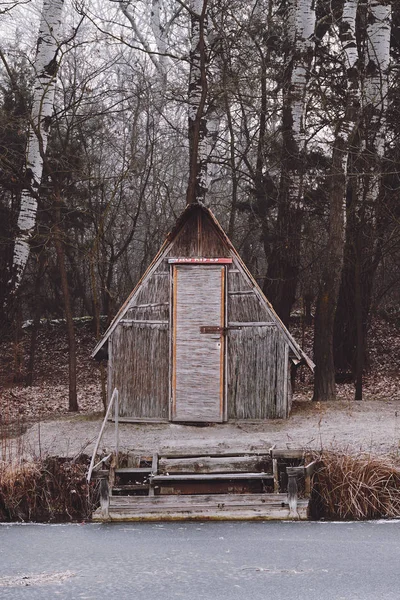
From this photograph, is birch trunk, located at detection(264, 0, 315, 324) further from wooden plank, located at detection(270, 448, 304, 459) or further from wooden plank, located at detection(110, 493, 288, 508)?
wooden plank, located at detection(110, 493, 288, 508)

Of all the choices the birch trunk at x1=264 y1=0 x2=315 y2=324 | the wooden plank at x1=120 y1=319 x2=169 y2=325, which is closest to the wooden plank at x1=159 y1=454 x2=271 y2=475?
the wooden plank at x1=120 y1=319 x2=169 y2=325

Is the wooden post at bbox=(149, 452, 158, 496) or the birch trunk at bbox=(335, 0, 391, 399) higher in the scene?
the birch trunk at bbox=(335, 0, 391, 399)

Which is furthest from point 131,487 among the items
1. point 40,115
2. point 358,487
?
point 40,115

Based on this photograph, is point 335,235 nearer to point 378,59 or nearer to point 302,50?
point 302,50

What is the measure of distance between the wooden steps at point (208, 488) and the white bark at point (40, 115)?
22.0 feet

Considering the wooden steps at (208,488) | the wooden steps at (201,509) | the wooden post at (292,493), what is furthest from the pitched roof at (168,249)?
the wooden steps at (201,509)

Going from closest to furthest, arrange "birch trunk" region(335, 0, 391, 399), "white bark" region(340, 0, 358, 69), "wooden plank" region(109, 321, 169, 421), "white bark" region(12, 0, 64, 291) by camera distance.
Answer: "wooden plank" region(109, 321, 169, 421), "white bark" region(340, 0, 358, 69), "white bark" region(12, 0, 64, 291), "birch trunk" region(335, 0, 391, 399)

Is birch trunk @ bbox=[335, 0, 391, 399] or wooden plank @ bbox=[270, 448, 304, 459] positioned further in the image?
birch trunk @ bbox=[335, 0, 391, 399]

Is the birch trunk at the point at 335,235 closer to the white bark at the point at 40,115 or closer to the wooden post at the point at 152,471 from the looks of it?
the white bark at the point at 40,115

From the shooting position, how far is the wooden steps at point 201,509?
42.2 feet

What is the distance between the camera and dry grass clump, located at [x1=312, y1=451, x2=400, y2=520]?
12867mm

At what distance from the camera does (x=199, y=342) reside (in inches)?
675

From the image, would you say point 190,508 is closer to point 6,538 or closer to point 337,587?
point 6,538

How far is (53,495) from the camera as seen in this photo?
44.2ft
